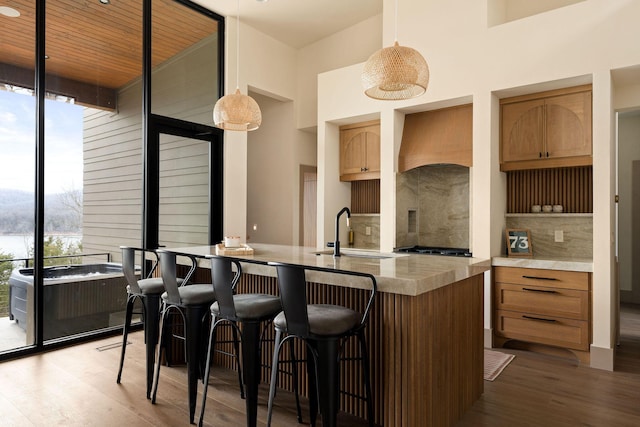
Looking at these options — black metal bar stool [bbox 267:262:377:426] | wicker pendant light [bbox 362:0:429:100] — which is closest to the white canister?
black metal bar stool [bbox 267:262:377:426]

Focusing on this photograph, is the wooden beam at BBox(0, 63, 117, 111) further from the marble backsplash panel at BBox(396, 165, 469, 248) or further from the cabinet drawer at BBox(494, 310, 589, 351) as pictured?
the cabinet drawer at BBox(494, 310, 589, 351)

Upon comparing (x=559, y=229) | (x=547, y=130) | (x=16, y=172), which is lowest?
(x=559, y=229)

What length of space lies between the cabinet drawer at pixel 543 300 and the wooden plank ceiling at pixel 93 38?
453 centimetres

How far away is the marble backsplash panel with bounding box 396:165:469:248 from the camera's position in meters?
5.00

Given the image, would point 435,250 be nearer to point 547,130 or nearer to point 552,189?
point 552,189

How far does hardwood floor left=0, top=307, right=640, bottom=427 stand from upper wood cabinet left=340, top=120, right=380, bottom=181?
2.79m

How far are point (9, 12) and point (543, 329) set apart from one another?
5.62 metres

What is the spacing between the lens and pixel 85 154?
4.21m

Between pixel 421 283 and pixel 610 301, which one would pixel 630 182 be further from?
pixel 421 283

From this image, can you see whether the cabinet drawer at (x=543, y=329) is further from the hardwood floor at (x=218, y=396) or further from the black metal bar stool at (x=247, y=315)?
the black metal bar stool at (x=247, y=315)

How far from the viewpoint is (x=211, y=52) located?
5410mm

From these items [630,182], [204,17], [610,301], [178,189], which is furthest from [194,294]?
[630,182]

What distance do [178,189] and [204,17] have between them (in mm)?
2279

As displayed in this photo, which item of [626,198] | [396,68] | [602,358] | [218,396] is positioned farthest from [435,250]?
[626,198]
